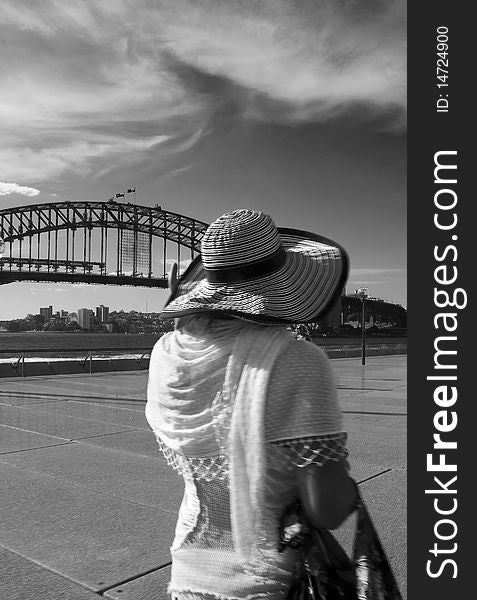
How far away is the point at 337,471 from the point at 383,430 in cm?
625

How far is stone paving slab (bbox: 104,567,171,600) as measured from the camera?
297 cm

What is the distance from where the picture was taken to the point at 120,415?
8.25 m

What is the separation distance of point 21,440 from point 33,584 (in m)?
3.71

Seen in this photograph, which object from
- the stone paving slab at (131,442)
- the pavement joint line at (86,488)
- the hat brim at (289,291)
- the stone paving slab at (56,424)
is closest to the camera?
the hat brim at (289,291)

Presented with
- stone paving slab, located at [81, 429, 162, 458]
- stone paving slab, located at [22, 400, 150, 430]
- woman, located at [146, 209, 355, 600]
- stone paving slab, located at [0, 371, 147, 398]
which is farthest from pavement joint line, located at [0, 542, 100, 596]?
stone paving slab, located at [0, 371, 147, 398]

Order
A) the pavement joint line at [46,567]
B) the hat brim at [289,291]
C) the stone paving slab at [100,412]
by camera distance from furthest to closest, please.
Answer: the stone paving slab at [100,412] → the pavement joint line at [46,567] → the hat brim at [289,291]

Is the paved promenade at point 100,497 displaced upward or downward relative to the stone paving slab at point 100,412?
downward

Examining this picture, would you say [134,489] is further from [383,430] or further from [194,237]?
[194,237]

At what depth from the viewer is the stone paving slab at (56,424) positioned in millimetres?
7020

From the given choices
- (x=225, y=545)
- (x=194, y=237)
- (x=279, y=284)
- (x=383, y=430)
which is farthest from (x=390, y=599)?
(x=194, y=237)

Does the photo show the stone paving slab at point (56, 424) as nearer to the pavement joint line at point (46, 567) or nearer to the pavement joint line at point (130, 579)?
the pavement joint line at point (46, 567)

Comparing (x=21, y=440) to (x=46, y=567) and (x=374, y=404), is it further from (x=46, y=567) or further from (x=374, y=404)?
(x=374, y=404)

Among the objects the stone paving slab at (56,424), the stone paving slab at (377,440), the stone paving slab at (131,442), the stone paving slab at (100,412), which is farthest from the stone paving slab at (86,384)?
the stone paving slab at (377,440)

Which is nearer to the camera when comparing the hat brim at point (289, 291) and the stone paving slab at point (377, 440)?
the hat brim at point (289, 291)
